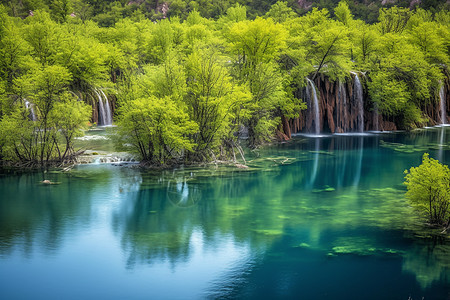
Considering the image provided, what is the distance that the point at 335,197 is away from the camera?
29.6m

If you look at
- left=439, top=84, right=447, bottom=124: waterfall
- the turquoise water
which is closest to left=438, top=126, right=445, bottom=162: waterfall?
left=439, top=84, right=447, bottom=124: waterfall

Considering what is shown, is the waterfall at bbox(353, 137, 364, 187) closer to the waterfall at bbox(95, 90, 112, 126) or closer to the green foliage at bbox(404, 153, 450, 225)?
the green foliage at bbox(404, 153, 450, 225)

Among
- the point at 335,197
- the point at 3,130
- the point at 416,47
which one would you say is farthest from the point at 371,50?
the point at 3,130

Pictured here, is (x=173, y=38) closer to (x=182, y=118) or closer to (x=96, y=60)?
(x=96, y=60)

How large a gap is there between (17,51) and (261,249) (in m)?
31.6

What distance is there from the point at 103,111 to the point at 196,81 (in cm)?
2599

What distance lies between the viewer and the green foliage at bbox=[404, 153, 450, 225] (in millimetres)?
21156

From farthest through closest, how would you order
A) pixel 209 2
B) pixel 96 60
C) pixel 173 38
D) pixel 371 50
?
pixel 209 2 < pixel 173 38 < pixel 371 50 < pixel 96 60

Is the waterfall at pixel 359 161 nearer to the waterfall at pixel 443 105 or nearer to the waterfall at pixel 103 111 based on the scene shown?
the waterfall at pixel 443 105

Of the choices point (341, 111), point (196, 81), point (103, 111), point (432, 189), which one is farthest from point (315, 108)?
point (432, 189)

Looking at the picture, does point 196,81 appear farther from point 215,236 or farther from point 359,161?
point 215,236

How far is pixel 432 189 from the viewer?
21.4 meters

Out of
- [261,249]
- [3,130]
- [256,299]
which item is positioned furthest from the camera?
[3,130]

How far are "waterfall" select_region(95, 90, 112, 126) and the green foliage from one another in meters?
44.5
